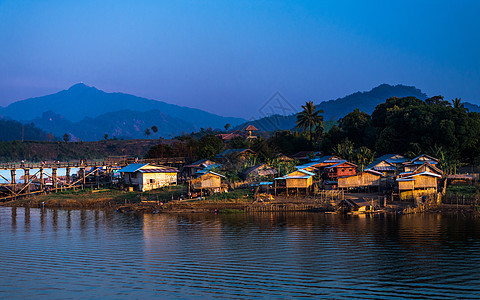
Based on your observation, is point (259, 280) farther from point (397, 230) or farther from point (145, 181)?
point (145, 181)

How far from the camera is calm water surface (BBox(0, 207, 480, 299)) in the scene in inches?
622

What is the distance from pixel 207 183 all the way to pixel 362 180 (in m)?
13.1

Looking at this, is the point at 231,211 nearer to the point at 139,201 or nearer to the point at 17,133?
the point at 139,201

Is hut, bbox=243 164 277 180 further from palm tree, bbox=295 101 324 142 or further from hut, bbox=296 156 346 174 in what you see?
palm tree, bbox=295 101 324 142

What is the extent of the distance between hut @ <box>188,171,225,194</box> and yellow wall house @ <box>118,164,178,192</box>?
594 cm

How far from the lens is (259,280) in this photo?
16.7m

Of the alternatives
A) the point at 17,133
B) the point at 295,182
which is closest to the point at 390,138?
the point at 295,182

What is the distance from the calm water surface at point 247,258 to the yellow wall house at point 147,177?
11.5 m

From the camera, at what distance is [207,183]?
A: 39.0 meters

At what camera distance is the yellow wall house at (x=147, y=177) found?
1709 inches

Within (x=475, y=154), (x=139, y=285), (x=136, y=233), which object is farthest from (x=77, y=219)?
(x=475, y=154)

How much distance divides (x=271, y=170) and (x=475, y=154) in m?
20.5

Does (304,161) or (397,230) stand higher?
(304,161)

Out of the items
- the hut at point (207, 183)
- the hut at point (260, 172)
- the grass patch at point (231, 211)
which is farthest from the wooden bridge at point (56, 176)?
the grass patch at point (231, 211)
